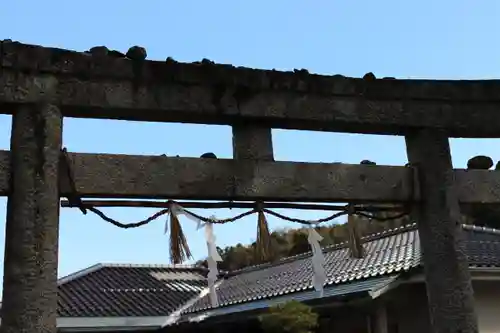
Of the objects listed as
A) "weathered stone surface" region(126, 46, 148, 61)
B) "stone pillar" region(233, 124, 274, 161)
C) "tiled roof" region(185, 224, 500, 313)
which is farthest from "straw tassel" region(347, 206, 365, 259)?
"tiled roof" region(185, 224, 500, 313)

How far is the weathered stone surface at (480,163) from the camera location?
252 inches

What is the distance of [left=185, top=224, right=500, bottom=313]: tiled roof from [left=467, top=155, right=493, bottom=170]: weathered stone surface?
4419 millimetres

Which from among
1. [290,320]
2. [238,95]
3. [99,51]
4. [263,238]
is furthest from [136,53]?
[290,320]

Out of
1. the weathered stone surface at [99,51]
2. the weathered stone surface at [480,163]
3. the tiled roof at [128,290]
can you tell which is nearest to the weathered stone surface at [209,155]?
the weathered stone surface at [99,51]

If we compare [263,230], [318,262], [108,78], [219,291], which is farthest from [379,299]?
[219,291]

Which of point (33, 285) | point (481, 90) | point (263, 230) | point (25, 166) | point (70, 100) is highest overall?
point (481, 90)

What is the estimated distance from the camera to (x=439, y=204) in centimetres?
589

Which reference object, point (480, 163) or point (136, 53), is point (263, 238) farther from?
point (480, 163)

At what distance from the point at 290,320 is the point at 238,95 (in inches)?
208

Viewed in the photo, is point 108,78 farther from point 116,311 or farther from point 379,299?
point 116,311

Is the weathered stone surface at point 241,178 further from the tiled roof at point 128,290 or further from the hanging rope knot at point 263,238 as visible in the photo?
the tiled roof at point 128,290

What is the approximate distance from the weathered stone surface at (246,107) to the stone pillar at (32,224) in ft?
0.77

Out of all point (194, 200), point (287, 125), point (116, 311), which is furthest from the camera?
point (116, 311)

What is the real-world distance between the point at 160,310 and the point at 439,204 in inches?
555
